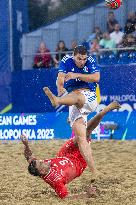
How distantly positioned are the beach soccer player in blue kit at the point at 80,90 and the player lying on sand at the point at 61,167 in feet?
0.56

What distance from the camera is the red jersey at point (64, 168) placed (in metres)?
6.92

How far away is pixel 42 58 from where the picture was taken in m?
18.2

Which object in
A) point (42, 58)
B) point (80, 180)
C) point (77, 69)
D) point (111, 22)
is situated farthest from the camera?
point (42, 58)

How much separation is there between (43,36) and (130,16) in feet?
11.7

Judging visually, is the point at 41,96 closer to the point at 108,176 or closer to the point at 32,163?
the point at 108,176

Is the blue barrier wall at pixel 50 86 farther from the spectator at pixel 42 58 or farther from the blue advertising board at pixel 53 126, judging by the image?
the blue advertising board at pixel 53 126

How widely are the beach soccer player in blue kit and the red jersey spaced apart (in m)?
0.15

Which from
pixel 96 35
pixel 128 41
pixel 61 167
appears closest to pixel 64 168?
pixel 61 167

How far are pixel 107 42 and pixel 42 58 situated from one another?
7.02ft

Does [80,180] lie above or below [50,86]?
below

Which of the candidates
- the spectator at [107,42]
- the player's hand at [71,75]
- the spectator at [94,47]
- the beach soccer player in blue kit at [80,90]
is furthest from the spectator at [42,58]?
the player's hand at [71,75]

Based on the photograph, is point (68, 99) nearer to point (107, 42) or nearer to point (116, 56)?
point (116, 56)

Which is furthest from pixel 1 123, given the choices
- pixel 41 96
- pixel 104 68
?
pixel 104 68

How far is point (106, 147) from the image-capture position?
13258 mm
